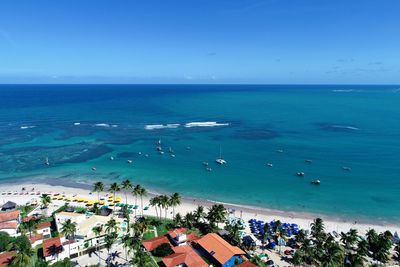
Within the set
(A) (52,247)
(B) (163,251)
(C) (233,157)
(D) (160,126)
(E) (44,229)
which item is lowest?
(C) (233,157)

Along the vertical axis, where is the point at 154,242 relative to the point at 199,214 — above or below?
below

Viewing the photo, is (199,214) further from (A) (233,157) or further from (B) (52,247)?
(A) (233,157)

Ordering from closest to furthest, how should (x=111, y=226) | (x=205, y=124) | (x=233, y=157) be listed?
(x=111, y=226) → (x=233, y=157) → (x=205, y=124)

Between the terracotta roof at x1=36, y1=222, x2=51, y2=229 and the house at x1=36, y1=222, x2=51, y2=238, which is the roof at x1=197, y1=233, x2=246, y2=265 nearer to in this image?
the house at x1=36, y1=222, x2=51, y2=238

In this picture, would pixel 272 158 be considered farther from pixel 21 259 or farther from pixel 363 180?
pixel 21 259

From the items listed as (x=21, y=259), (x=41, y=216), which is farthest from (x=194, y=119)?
(x=21, y=259)

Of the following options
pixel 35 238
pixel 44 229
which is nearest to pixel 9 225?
pixel 44 229

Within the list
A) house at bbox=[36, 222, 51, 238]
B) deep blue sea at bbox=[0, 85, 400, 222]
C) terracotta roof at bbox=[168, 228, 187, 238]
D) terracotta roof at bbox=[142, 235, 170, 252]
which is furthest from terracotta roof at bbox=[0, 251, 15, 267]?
deep blue sea at bbox=[0, 85, 400, 222]
